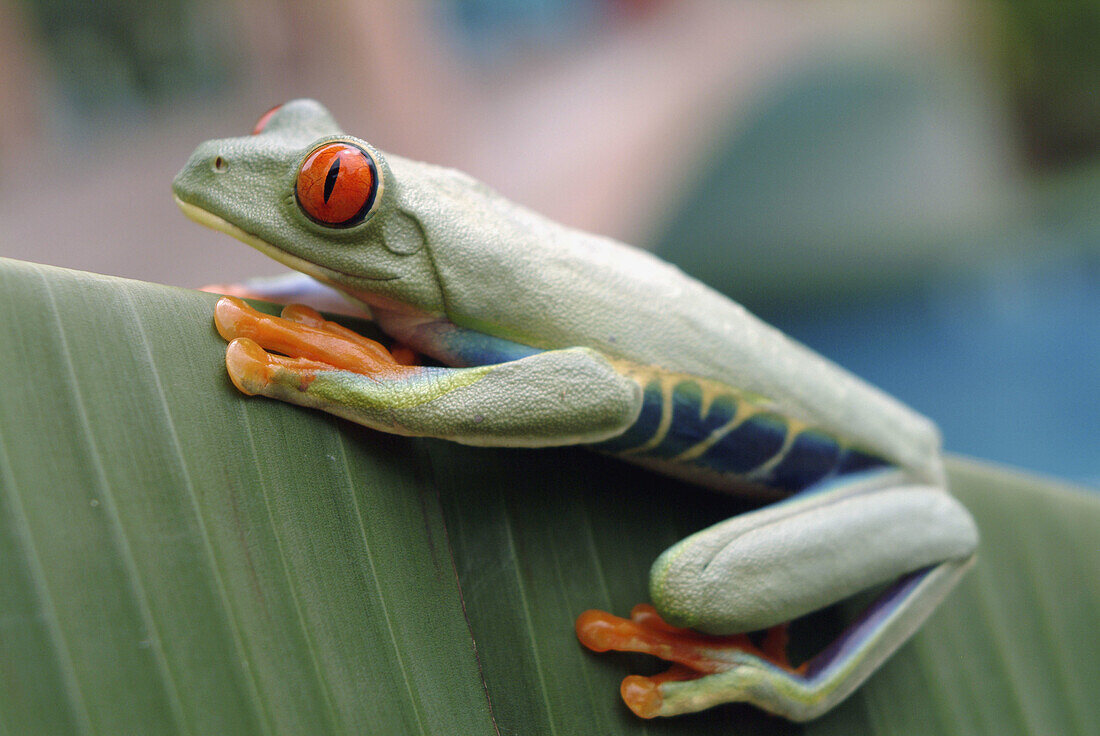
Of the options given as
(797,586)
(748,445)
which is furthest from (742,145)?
(797,586)

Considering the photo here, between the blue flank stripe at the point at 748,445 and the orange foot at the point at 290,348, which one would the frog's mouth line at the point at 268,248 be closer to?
the orange foot at the point at 290,348

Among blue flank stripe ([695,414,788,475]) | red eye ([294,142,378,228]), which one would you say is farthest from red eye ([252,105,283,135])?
blue flank stripe ([695,414,788,475])

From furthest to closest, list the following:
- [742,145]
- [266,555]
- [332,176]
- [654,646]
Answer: [742,145]
[654,646]
[332,176]
[266,555]

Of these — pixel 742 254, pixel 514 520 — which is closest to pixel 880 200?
pixel 742 254

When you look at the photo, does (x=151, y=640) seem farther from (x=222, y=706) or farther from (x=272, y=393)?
Answer: (x=272, y=393)

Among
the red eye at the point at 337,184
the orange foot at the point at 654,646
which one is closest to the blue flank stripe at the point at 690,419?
the orange foot at the point at 654,646

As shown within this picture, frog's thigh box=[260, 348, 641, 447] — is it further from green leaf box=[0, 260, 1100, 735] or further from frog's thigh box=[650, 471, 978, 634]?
frog's thigh box=[650, 471, 978, 634]

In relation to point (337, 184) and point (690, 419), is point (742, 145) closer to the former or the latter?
point (690, 419)
